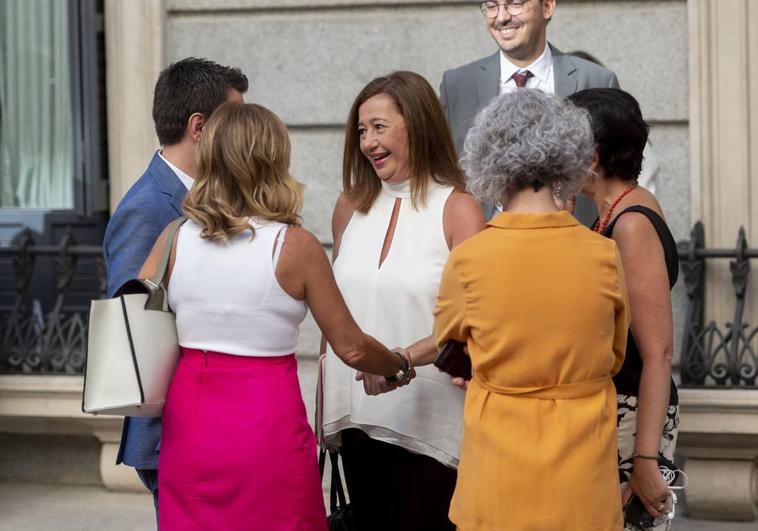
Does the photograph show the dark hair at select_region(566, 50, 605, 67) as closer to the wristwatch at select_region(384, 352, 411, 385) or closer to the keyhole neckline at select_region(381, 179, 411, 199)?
the keyhole neckline at select_region(381, 179, 411, 199)

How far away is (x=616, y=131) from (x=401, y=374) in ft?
2.84

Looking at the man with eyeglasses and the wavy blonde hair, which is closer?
the wavy blonde hair

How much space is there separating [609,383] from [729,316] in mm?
3275

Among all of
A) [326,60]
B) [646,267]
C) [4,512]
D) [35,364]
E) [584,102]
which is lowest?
Answer: [4,512]

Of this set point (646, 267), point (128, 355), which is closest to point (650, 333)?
point (646, 267)

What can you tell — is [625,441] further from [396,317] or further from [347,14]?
[347,14]

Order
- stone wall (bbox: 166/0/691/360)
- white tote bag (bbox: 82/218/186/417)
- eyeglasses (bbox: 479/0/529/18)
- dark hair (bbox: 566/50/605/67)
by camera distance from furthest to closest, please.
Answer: stone wall (bbox: 166/0/691/360) → dark hair (bbox: 566/50/605/67) → eyeglasses (bbox: 479/0/529/18) → white tote bag (bbox: 82/218/186/417)

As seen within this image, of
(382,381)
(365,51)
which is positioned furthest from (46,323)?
(382,381)

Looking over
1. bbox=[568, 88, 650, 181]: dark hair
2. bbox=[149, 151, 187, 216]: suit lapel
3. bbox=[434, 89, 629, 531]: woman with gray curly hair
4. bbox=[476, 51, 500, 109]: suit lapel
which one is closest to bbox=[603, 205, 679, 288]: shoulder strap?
bbox=[568, 88, 650, 181]: dark hair

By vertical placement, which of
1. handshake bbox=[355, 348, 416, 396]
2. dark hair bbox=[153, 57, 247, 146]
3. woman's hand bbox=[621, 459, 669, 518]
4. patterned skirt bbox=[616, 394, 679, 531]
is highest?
dark hair bbox=[153, 57, 247, 146]

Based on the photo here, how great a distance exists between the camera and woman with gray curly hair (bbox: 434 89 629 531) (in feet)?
9.80

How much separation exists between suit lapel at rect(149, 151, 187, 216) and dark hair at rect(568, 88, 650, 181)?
113cm

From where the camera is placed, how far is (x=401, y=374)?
357cm

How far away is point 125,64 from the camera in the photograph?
6.80 meters
